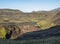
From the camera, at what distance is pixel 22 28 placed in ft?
497

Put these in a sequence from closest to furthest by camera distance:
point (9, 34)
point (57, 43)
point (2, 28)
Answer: point (57, 43), point (9, 34), point (2, 28)

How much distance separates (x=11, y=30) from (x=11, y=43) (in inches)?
4570

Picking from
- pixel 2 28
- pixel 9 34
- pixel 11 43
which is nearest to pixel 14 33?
pixel 9 34

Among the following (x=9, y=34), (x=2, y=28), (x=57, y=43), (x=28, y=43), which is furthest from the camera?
(x=2, y=28)

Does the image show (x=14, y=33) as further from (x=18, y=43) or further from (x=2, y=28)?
(x=18, y=43)

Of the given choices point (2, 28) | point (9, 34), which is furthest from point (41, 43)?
point (2, 28)

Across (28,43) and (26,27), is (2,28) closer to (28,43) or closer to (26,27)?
(26,27)

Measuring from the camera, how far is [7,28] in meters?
156

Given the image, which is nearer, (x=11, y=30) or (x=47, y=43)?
(x=47, y=43)

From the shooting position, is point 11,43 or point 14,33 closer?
point 11,43

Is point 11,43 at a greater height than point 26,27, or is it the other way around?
point 11,43

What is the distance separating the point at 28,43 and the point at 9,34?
362ft

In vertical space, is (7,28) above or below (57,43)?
below

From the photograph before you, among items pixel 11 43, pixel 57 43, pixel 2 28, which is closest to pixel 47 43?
pixel 57 43
